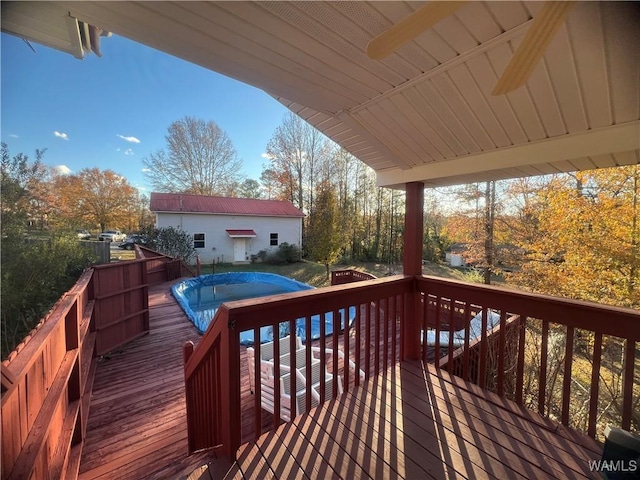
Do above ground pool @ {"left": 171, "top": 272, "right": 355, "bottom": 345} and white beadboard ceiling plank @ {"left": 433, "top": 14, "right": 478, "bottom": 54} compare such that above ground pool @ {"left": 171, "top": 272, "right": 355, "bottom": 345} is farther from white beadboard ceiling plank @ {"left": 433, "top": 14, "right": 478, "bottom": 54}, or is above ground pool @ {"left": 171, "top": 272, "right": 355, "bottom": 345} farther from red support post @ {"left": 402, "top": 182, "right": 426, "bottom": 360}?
white beadboard ceiling plank @ {"left": 433, "top": 14, "right": 478, "bottom": 54}

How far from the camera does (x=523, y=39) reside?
99 cm

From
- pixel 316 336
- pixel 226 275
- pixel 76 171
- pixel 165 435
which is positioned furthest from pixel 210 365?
pixel 76 171

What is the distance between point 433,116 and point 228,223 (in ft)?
52.3

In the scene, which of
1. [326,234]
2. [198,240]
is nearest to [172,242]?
[198,240]

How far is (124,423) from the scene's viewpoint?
3.33 m

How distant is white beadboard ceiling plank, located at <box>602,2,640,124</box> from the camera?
4.31ft

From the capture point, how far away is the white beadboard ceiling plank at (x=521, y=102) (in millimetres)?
1525

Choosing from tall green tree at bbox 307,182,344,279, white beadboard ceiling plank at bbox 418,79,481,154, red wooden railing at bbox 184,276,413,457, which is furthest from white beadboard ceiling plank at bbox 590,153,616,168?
tall green tree at bbox 307,182,344,279

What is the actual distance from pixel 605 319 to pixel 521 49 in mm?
1933

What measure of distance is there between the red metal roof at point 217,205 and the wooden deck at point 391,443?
544 inches

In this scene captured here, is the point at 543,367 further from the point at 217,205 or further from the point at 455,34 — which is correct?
the point at 217,205

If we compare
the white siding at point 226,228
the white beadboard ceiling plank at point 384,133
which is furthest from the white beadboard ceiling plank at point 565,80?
the white siding at point 226,228

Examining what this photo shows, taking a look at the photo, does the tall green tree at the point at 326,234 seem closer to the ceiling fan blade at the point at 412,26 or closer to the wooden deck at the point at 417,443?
the wooden deck at the point at 417,443

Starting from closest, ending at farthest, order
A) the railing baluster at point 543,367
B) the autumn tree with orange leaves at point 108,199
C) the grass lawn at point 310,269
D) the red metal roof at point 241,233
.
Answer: the railing baluster at point 543,367 → the grass lawn at point 310,269 → the autumn tree with orange leaves at point 108,199 → the red metal roof at point 241,233
